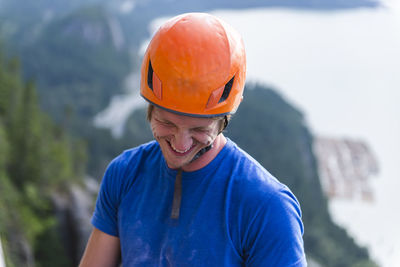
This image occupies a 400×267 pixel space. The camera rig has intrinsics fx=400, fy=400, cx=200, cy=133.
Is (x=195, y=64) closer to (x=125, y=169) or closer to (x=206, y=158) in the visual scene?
(x=206, y=158)

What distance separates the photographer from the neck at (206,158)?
1.73 m

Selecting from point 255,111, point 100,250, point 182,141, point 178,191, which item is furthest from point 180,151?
point 255,111

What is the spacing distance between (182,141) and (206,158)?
163mm

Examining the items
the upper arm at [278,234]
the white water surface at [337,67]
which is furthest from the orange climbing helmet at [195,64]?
the white water surface at [337,67]

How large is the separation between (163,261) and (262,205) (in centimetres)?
55

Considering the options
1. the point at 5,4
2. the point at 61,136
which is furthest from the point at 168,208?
the point at 5,4

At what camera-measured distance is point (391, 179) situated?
70.0 m

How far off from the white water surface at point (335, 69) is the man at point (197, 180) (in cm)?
7357

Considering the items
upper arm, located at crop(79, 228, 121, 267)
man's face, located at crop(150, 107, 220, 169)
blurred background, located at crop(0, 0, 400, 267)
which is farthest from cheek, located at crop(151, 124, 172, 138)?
blurred background, located at crop(0, 0, 400, 267)

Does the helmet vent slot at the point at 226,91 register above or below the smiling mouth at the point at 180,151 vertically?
above

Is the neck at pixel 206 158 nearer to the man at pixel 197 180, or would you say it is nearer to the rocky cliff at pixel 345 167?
the man at pixel 197 180

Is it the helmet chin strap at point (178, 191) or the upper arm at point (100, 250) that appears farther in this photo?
the upper arm at point (100, 250)

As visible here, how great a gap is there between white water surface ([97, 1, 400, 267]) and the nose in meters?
73.7

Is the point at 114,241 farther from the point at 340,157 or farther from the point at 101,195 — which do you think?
the point at 340,157
